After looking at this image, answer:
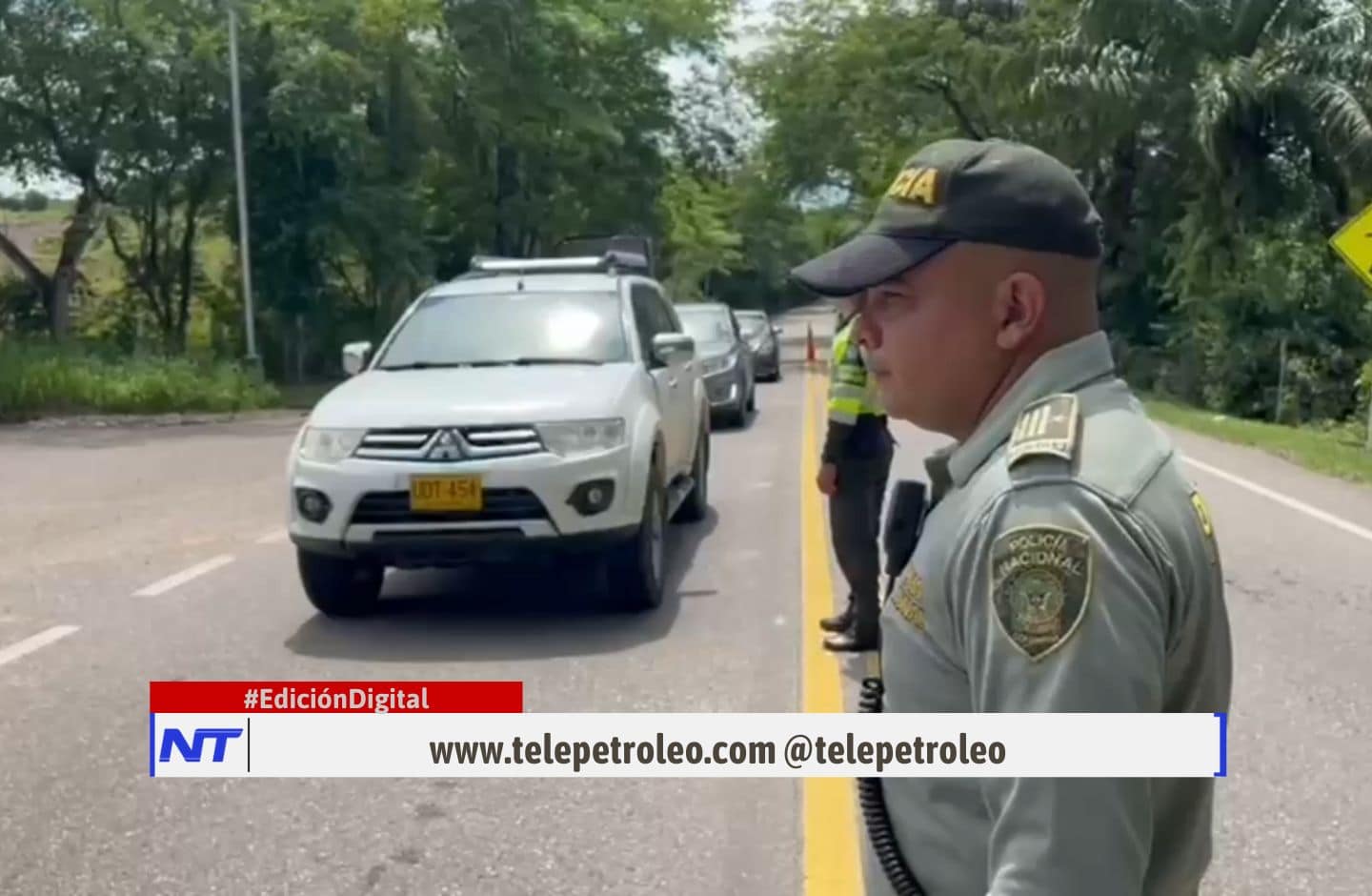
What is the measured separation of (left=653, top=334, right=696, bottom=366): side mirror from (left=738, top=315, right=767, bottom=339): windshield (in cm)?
2019

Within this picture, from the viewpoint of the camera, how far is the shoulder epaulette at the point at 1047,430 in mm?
1698

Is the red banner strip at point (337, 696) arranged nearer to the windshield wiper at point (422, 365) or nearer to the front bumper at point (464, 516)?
the front bumper at point (464, 516)

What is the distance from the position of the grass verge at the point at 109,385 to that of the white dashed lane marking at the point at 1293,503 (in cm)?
1541

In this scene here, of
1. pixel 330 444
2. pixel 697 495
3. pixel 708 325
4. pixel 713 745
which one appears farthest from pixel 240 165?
pixel 713 745

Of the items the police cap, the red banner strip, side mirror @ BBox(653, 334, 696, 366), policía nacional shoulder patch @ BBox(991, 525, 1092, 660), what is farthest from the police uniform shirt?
side mirror @ BBox(653, 334, 696, 366)

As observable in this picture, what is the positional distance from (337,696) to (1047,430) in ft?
17.8

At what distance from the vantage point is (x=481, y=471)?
25.5 ft

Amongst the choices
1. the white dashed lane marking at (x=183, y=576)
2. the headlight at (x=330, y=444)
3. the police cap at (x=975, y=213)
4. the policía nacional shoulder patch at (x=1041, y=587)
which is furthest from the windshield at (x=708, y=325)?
the policía nacional shoulder patch at (x=1041, y=587)

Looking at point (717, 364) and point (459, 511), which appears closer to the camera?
point (459, 511)

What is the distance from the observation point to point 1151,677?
1655mm

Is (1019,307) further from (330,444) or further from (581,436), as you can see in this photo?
(330,444)

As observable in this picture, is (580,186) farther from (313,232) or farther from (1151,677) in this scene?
(1151,677)

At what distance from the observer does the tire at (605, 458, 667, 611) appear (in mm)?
8141

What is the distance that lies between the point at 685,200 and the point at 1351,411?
31689mm
